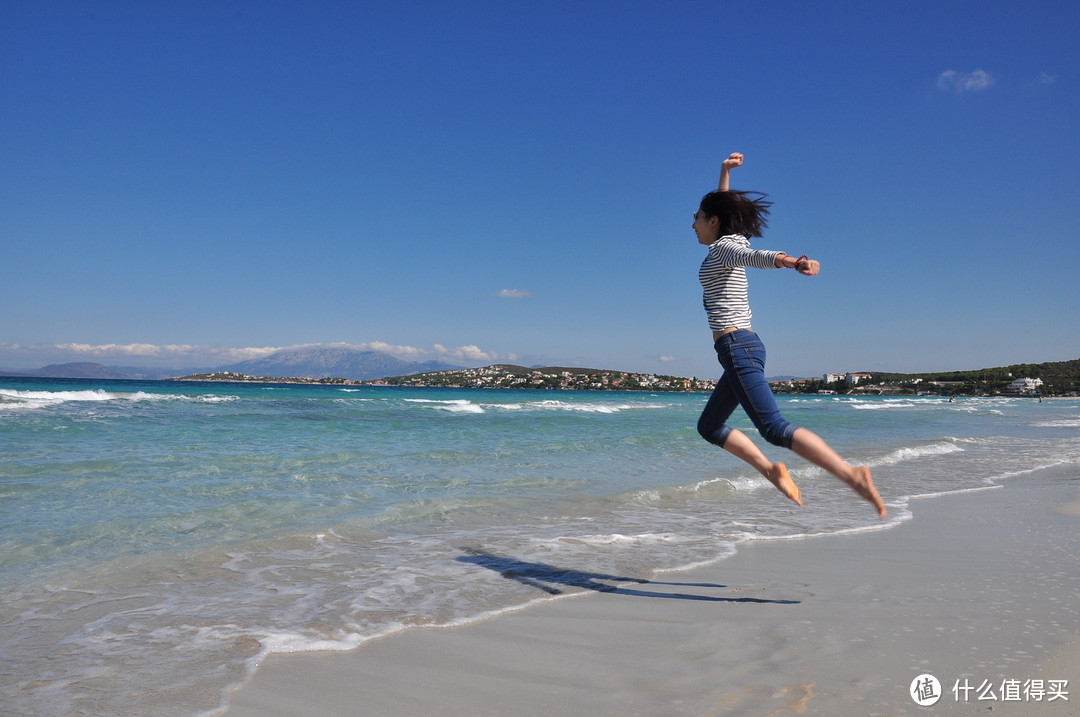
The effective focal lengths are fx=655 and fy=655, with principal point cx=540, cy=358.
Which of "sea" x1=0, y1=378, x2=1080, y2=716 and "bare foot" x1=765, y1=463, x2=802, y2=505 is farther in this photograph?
"bare foot" x1=765, y1=463, x2=802, y2=505

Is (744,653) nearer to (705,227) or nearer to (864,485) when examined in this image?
(864,485)

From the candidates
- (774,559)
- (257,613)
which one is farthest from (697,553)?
(257,613)

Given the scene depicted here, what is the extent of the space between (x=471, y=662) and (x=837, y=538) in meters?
3.80

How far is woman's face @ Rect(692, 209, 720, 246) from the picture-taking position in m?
3.74

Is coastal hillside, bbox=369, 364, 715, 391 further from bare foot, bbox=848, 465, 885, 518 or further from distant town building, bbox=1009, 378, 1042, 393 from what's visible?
bare foot, bbox=848, 465, 885, 518

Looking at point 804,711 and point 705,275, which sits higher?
point 705,275

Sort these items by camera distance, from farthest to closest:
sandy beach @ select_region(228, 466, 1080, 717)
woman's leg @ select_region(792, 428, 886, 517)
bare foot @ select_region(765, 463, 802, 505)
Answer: bare foot @ select_region(765, 463, 802, 505) → woman's leg @ select_region(792, 428, 886, 517) → sandy beach @ select_region(228, 466, 1080, 717)

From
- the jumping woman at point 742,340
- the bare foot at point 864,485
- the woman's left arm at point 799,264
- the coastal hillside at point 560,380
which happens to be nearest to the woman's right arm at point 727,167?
the jumping woman at point 742,340

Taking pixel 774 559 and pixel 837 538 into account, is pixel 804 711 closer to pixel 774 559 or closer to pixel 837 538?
pixel 774 559

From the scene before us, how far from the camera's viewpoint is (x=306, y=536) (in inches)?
205

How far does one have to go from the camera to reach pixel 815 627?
3.15m

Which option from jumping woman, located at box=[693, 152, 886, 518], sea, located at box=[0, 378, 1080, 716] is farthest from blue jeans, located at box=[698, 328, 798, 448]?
sea, located at box=[0, 378, 1080, 716]

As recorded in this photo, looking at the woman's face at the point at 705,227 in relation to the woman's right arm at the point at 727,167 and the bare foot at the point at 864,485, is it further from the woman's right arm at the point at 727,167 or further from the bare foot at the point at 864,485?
the bare foot at the point at 864,485

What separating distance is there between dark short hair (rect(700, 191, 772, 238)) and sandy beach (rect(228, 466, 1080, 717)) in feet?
6.77
